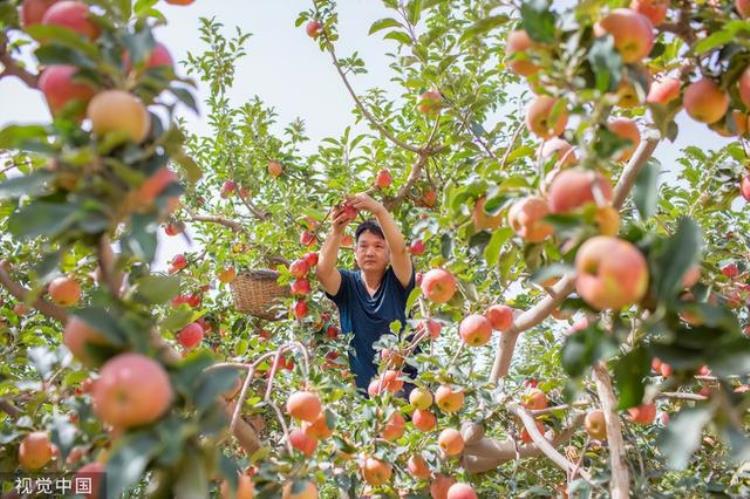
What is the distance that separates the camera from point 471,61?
3230 millimetres

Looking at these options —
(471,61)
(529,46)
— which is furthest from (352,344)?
(529,46)

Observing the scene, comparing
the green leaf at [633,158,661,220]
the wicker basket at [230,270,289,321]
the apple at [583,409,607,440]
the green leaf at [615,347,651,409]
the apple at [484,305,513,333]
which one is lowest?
the wicker basket at [230,270,289,321]

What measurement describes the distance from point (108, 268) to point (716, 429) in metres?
0.97

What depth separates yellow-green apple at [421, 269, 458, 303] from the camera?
1.54m

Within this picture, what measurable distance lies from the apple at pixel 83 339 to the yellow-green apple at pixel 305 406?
66 cm

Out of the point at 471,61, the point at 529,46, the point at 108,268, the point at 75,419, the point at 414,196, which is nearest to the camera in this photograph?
the point at 108,268

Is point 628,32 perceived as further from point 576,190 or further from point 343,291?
point 343,291

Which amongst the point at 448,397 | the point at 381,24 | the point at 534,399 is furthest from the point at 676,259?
the point at 381,24

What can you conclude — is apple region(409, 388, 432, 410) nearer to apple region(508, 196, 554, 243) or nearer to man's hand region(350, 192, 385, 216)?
apple region(508, 196, 554, 243)

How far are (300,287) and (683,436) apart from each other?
2632mm

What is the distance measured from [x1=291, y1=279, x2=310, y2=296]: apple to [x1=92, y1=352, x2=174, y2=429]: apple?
2.56m

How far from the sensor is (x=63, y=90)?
2.76 ft

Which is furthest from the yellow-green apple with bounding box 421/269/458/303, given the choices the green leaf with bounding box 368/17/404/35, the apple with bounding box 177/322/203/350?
the green leaf with bounding box 368/17/404/35

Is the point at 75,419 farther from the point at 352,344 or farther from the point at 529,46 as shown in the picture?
the point at 352,344
